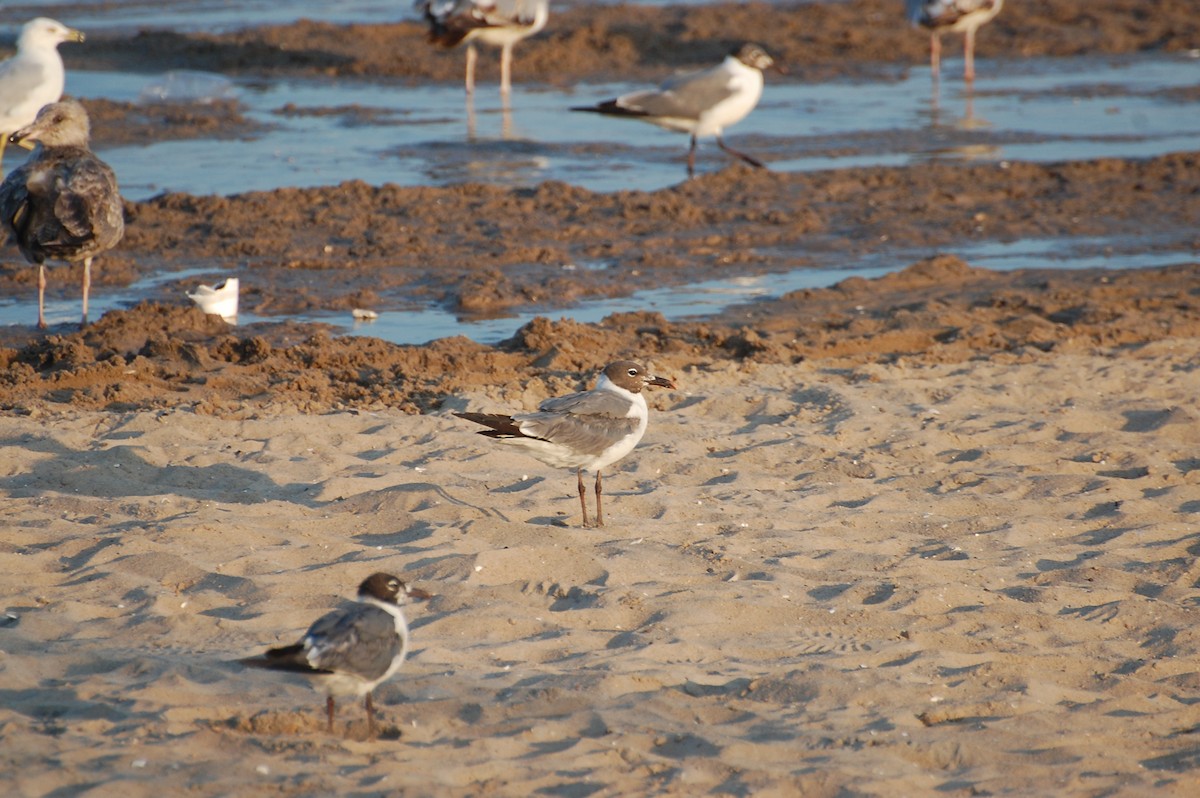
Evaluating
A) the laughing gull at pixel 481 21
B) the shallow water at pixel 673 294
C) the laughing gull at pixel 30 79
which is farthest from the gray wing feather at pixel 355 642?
the laughing gull at pixel 481 21

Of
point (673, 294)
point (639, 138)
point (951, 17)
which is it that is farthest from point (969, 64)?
point (673, 294)

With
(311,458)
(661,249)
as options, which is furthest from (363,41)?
(311,458)

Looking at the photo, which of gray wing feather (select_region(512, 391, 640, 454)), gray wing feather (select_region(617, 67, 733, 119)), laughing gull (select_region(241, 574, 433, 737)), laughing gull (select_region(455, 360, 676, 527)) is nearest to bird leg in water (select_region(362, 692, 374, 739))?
laughing gull (select_region(241, 574, 433, 737))

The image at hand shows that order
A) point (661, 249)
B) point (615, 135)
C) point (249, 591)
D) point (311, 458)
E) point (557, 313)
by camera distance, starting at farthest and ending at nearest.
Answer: point (615, 135), point (661, 249), point (557, 313), point (311, 458), point (249, 591)

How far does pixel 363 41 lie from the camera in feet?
82.1

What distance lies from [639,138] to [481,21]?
4.13 m

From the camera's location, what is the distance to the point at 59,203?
9695 millimetres

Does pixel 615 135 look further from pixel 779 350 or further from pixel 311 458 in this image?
pixel 311 458

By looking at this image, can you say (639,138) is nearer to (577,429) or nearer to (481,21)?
(481,21)

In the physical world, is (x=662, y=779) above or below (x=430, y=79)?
below

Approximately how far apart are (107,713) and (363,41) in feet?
72.1

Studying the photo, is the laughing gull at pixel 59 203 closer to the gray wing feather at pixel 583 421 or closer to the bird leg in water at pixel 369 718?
the gray wing feather at pixel 583 421

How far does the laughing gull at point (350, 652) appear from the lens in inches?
166

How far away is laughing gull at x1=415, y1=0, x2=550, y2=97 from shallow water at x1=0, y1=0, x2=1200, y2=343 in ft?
2.53
